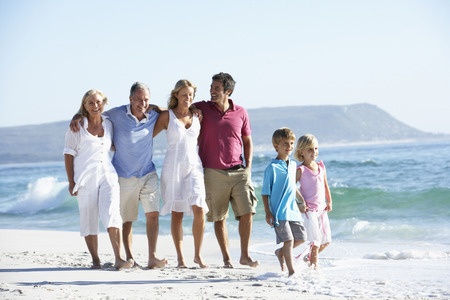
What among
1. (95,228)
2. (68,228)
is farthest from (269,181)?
(68,228)

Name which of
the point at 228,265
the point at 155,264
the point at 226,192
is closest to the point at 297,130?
the point at 228,265

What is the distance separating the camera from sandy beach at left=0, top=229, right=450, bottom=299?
565 centimetres

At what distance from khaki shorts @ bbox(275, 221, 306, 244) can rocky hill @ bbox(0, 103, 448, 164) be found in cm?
6390

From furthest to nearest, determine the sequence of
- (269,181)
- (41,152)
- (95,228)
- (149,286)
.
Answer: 1. (41,152)
2. (95,228)
3. (269,181)
4. (149,286)

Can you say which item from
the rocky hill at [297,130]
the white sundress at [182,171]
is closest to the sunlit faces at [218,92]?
the white sundress at [182,171]

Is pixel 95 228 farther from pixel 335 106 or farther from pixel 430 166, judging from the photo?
pixel 335 106

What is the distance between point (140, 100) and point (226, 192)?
1.16 metres

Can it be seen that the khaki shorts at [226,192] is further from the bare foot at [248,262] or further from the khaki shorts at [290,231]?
the khaki shorts at [290,231]

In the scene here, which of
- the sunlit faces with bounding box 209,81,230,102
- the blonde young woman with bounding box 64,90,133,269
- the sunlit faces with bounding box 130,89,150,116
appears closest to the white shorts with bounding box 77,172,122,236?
the blonde young woman with bounding box 64,90,133,269

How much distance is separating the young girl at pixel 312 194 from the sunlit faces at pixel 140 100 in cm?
135

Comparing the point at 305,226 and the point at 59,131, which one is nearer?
the point at 305,226

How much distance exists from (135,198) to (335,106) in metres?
127

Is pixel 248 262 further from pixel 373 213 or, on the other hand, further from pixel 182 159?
pixel 373 213

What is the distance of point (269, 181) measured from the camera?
6375mm
